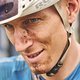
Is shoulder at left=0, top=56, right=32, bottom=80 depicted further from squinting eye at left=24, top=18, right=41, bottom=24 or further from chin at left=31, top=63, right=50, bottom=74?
squinting eye at left=24, top=18, right=41, bottom=24

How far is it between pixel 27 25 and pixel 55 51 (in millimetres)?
216

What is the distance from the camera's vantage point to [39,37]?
206 cm

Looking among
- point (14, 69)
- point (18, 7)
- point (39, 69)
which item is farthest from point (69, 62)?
point (18, 7)

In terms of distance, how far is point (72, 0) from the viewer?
2170mm

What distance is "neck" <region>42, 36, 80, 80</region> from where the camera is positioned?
2.26 m

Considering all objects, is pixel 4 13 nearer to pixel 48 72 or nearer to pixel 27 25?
pixel 27 25

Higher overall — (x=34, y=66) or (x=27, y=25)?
(x=27, y=25)

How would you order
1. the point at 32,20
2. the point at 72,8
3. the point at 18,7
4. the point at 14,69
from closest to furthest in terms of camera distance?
the point at 18,7 < the point at 32,20 < the point at 72,8 < the point at 14,69

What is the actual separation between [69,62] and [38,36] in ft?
1.01

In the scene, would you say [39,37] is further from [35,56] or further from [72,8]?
[72,8]

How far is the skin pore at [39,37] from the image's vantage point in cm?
203

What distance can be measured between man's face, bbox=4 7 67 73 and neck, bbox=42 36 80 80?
0.15 m

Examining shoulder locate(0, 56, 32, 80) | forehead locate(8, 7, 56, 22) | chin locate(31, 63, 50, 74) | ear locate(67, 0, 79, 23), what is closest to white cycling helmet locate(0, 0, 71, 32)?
forehead locate(8, 7, 56, 22)

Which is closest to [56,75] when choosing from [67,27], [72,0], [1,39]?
[67,27]
